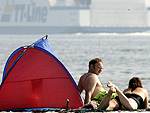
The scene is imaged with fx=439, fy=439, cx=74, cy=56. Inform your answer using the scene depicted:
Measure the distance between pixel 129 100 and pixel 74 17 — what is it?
105m

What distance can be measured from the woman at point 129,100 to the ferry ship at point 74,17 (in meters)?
97.2

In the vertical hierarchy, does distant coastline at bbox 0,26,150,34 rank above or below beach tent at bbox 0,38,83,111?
above

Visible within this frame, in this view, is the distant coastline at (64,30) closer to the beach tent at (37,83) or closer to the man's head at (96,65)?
the beach tent at (37,83)

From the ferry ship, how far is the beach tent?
9682 centimetres

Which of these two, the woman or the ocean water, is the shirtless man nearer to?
the woman

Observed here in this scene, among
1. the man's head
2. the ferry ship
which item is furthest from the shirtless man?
the ferry ship

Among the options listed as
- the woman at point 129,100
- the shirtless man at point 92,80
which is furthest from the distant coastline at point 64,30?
the woman at point 129,100

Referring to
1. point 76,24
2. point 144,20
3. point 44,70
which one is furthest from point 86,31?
point 44,70

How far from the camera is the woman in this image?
531cm

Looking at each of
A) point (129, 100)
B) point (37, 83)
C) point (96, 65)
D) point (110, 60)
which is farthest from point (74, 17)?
point (129, 100)

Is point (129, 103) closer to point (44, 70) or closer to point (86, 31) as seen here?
point (44, 70)

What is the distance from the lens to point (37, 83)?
609 centimetres

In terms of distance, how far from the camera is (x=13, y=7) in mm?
117500

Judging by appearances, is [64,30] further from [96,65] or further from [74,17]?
[96,65]
